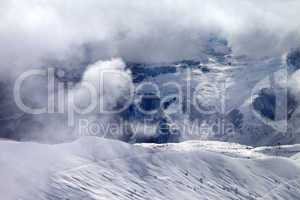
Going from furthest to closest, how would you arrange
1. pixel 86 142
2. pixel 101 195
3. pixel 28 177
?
pixel 86 142, pixel 101 195, pixel 28 177

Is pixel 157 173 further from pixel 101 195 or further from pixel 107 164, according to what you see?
pixel 101 195

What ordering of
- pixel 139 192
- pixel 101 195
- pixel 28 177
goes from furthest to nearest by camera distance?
pixel 139 192, pixel 101 195, pixel 28 177

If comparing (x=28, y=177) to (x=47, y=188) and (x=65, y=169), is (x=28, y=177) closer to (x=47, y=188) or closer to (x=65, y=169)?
(x=47, y=188)

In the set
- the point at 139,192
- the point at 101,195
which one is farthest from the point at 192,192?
the point at 101,195

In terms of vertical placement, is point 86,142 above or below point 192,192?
above

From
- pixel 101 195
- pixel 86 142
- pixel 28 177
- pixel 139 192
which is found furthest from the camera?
pixel 86 142

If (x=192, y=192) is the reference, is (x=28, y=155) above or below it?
above

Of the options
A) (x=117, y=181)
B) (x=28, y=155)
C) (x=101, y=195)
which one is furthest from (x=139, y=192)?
(x=28, y=155)

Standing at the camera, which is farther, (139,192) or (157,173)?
(157,173)

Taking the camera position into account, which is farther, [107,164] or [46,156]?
[107,164]
